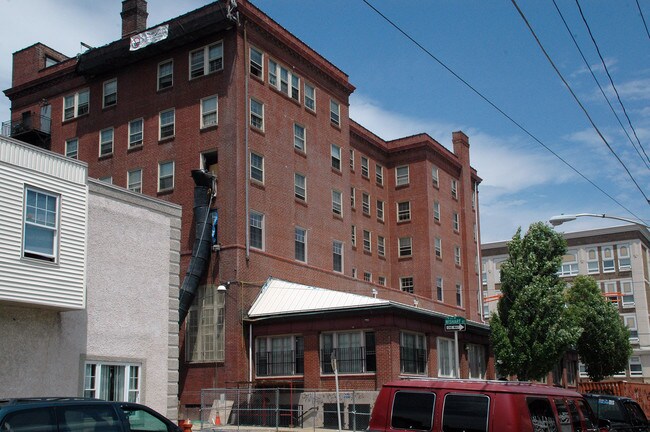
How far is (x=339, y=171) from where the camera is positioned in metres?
46.8

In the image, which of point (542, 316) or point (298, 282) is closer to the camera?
point (542, 316)

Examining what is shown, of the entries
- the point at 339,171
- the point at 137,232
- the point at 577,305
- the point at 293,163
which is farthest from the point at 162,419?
the point at 577,305

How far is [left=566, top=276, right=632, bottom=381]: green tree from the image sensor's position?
180ft

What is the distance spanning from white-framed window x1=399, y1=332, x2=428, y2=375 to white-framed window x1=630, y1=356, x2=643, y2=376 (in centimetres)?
5735

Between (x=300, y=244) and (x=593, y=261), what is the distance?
55379 millimetres

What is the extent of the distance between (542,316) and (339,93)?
18912 mm

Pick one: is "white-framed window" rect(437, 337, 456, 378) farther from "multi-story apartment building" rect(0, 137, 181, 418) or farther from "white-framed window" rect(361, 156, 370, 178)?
"white-framed window" rect(361, 156, 370, 178)

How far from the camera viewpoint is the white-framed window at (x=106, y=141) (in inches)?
1711

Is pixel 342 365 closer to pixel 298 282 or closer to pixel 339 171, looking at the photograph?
pixel 298 282

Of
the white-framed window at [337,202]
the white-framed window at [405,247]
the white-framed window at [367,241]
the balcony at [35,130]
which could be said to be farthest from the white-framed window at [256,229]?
the white-framed window at [405,247]

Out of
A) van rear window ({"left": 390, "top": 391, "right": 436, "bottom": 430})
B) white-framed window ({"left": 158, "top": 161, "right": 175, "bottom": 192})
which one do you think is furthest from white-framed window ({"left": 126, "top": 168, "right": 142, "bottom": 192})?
van rear window ({"left": 390, "top": 391, "right": 436, "bottom": 430})

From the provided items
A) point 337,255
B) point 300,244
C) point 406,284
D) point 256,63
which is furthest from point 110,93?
point 406,284

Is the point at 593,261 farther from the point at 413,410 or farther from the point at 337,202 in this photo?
the point at 413,410

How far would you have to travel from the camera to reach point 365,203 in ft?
181
